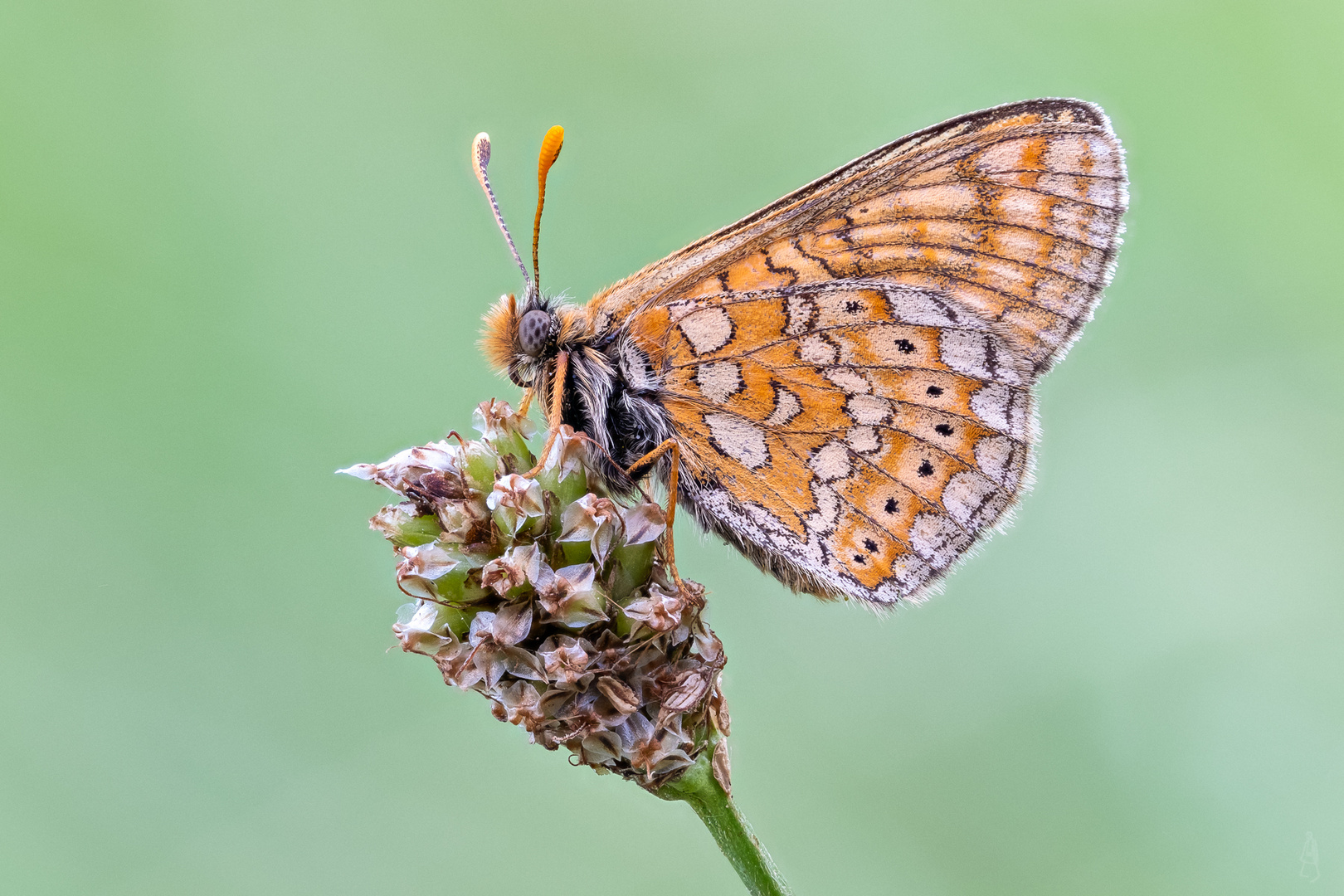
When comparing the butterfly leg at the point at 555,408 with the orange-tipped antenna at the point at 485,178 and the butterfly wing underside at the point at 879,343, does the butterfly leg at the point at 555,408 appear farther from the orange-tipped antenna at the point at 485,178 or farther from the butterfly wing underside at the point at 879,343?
the orange-tipped antenna at the point at 485,178

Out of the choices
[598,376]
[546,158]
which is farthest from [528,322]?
[546,158]

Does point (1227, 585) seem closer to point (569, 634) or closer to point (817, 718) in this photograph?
point (817, 718)

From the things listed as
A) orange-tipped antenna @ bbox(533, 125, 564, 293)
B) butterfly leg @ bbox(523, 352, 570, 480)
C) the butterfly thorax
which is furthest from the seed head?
orange-tipped antenna @ bbox(533, 125, 564, 293)

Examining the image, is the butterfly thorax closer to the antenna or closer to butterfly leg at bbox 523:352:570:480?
butterfly leg at bbox 523:352:570:480

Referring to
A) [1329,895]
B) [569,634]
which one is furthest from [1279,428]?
[569,634]

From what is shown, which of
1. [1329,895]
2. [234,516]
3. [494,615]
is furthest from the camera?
[234,516]

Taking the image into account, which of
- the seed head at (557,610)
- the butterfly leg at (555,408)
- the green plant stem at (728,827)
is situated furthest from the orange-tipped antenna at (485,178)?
the green plant stem at (728,827)
